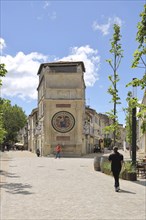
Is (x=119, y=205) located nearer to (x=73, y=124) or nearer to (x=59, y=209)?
(x=59, y=209)

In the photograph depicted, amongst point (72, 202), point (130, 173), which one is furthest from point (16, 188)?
point (130, 173)

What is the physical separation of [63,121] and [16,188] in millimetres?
37383

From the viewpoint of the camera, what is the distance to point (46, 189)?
47.6ft

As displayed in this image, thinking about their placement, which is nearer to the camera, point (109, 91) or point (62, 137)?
point (109, 91)

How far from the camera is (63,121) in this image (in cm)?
5238

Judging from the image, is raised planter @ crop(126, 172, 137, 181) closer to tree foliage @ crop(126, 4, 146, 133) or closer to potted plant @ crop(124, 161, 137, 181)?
potted plant @ crop(124, 161, 137, 181)

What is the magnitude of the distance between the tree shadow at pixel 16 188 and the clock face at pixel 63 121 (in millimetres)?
35543

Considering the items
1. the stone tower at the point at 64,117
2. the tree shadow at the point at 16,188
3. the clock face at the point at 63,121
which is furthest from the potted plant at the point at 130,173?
the clock face at the point at 63,121

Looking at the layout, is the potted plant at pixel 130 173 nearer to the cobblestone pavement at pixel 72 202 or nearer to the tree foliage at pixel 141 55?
the cobblestone pavement at pixel 72 202

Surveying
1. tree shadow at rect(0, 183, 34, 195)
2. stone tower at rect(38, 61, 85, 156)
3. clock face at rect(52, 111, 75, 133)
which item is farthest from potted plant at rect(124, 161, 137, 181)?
clock face at rect(52, 111, 75, 133)

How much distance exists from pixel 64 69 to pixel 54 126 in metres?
8.88

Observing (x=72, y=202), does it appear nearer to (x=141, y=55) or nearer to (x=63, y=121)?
(x=141, y=55)

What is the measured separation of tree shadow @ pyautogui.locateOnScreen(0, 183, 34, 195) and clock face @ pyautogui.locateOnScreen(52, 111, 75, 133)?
117 feet

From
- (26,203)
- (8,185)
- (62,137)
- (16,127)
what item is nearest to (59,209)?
(26,203)
